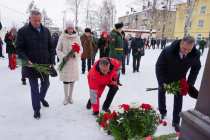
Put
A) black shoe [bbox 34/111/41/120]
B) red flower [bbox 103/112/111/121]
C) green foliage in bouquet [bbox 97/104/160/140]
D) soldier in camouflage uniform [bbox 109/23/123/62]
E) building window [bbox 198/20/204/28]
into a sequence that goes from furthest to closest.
Result: building window [bbox 198/20/204/28] → soldier in camouflage uniform [bbox 109/23/123/62] → black shoe [bbox 34/111/41/120] → red flower [bbox 103/112/111/121] → green foliage in bouquet [bbox 97/104/160/140]

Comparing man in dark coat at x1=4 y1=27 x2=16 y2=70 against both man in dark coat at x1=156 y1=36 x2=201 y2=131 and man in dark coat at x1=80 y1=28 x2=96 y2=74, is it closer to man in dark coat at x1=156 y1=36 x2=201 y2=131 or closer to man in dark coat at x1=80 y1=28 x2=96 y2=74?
man in dark coat at x1=80 y1=28 x2=96 y2=74

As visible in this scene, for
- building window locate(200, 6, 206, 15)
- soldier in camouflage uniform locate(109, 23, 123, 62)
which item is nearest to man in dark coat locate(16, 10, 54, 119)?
soldier in camouflage uniform locate(109, 23, 123, 62)

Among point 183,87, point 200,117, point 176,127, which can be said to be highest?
point 200,117

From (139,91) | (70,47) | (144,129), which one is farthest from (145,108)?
(139,91)

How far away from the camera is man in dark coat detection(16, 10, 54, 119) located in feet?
12.1

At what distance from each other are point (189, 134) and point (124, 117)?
3.59ft

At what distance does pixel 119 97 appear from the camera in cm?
552

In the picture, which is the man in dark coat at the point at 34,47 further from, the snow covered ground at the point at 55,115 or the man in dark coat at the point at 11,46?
the man in dark coat at the point at 11,46

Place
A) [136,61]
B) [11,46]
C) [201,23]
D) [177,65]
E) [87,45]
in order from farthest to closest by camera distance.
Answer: [201,23]
[136,61]
[11,46]
[87,45]
[177,65]

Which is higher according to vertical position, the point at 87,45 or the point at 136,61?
the point at 87,45

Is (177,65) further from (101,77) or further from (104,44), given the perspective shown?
(104,44)

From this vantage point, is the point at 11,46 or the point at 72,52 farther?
the point at 11,46

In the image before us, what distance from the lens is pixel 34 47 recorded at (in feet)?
12.3

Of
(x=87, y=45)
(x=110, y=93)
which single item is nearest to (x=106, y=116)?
(x=110, y=93)
